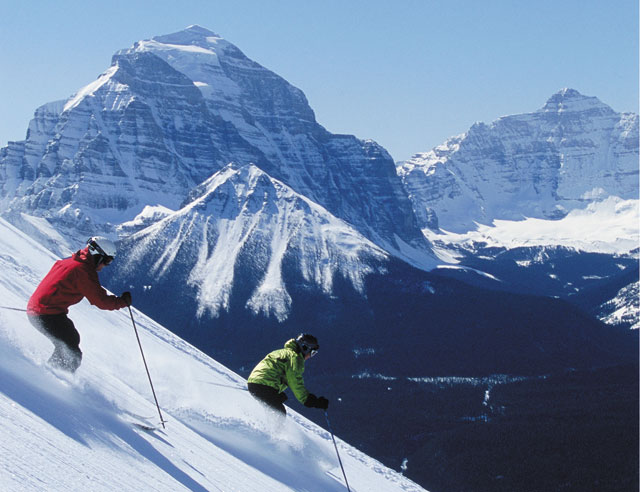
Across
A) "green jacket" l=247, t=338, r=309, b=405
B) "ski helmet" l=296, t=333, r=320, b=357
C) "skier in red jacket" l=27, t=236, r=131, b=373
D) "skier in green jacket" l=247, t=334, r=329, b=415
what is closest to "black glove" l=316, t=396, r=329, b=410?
"skier in green jacket" l=247, t=334, r=329, b=415

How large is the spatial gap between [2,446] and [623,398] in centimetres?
20755

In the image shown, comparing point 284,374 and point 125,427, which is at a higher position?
point 284,374

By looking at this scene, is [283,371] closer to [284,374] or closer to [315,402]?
[284,374]

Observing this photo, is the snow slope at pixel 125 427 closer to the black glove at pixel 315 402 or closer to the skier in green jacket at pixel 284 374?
the skier in green jacket at pixel 284 374

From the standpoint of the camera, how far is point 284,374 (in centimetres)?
1998

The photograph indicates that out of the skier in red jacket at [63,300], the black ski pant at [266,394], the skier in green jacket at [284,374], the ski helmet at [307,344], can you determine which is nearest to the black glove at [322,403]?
the skier in green jacket at [284,374]

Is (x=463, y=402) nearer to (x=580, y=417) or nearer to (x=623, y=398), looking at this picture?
Answer: (x=580, y=417)

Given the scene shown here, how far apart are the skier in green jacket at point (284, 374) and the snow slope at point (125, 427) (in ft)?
6.27

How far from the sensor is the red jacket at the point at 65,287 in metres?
15.6

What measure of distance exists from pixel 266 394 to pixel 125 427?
5310 millimetres

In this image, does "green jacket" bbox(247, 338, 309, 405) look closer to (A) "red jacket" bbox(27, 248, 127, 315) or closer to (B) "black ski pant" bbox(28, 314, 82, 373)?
(B) "black ski pant" bbox(28, 314, 82, 373)

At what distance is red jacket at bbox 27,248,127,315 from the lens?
15.6m

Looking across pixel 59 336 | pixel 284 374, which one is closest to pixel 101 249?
pixel 59 336

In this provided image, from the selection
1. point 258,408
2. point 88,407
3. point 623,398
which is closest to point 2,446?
point 88,407
